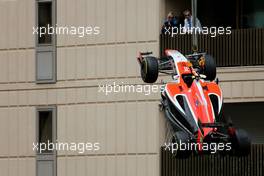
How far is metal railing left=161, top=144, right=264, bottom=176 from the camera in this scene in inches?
1684

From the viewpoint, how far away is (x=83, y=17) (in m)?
45.9

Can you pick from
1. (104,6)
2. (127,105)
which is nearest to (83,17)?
(104,6)

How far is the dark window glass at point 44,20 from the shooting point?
153ft

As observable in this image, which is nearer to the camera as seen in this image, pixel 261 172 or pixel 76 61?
pixel 261 172

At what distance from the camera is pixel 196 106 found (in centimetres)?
2972

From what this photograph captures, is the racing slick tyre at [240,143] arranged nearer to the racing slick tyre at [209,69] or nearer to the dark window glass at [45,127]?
the racing slick tyre at [209,69]

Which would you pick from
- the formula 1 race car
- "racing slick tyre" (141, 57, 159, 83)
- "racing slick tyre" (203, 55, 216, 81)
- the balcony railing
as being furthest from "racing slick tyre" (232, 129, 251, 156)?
the balcony railing

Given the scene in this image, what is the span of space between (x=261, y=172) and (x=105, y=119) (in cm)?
619

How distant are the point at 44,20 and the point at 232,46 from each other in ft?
25.1

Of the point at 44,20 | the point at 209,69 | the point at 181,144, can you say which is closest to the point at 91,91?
the point at 44,20

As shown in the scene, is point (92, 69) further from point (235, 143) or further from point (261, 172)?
point (235, 143)

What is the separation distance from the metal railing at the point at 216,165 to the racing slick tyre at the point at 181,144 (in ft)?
43.2

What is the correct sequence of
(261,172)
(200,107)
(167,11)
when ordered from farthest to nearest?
(167,11) < (261,172) < (200,107)

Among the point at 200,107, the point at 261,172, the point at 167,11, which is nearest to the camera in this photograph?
the point at 200,107
